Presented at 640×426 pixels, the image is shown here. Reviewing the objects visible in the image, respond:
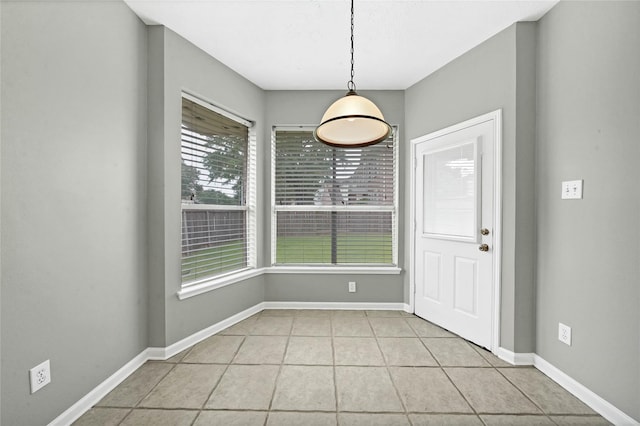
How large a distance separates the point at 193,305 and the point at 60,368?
103 centimetres

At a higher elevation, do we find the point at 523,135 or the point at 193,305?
the point at 523,135

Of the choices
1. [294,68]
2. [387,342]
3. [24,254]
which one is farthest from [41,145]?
[387,342]

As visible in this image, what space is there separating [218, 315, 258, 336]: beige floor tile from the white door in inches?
74.2

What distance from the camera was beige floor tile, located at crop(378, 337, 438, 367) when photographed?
2270 mm

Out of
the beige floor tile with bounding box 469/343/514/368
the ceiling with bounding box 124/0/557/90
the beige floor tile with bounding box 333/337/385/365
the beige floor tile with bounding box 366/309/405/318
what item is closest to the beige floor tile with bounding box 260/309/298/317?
the beige floor tile with bounding box 333/337/385/365

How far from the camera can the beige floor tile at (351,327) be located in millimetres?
2779

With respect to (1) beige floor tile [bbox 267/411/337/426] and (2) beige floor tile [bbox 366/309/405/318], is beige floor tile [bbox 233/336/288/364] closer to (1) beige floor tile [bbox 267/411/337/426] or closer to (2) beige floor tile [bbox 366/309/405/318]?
(1) beige floor tile [bbox 267/411/337/426]

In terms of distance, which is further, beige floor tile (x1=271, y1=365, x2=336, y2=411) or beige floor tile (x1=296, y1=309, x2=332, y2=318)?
beige floor tile (x1=296, y1=309, x2=332, y2=318)

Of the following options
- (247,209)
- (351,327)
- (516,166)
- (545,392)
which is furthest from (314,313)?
(516,166)

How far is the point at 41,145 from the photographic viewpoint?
1478 millimetres

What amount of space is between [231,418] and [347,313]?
1888mm

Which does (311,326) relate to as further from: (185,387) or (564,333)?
(564,333)

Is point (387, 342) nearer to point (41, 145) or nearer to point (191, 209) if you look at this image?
point (191, 209)

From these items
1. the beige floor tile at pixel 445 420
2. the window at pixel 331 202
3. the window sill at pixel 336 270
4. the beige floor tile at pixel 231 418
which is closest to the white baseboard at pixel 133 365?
the window sill at pixel 336 270
